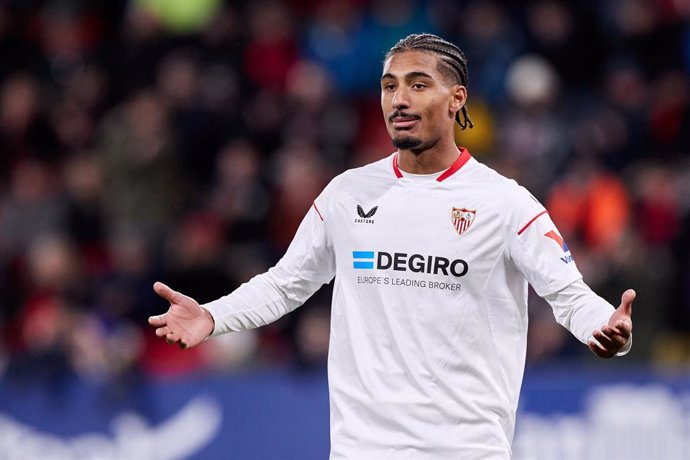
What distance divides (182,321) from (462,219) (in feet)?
3.63

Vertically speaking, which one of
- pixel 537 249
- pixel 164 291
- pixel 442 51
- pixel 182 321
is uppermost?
pixel 442 51

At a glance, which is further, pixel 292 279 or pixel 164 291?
pixel 292 279

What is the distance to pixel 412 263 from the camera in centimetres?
509

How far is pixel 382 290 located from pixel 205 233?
6139mm

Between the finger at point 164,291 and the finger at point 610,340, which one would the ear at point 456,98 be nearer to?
the finger at point 610,340

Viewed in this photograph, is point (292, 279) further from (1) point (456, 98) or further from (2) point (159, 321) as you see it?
(1) point (456, 98)

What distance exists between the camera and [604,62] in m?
12.4

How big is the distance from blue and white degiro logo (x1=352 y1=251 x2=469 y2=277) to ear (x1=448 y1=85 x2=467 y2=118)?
0.62 metres

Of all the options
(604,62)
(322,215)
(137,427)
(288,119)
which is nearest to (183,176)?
(288,119)

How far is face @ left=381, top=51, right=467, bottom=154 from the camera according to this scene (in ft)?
17.0

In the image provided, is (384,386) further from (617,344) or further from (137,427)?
(137,427)

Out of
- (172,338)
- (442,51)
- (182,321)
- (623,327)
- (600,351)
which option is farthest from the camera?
(442,51)

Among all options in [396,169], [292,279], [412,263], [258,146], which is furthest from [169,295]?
[258,146]

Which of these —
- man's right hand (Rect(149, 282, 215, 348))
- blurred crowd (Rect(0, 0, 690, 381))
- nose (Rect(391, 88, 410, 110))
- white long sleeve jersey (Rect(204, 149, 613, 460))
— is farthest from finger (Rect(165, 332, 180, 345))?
blurred crowd (Rect(0, 0, 690, 381))
